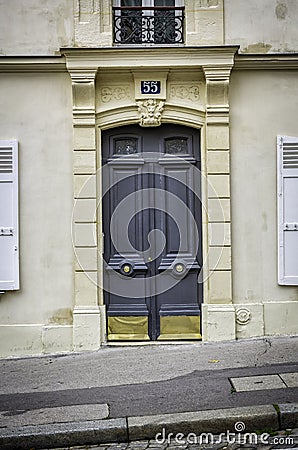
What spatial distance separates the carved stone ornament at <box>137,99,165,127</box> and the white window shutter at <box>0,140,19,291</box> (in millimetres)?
1648

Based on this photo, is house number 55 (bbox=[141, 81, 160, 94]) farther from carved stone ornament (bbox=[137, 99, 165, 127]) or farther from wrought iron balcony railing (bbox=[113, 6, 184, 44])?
wrought iron balcony railing (bbox=[113, 6, 184, 44])

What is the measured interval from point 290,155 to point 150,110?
1.88 m

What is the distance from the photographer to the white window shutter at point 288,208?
28.5ft

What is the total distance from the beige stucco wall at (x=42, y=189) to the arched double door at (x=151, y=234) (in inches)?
21.3

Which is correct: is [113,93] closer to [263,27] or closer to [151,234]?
[151,234]

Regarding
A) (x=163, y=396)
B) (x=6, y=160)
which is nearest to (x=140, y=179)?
(x=6, y=160)

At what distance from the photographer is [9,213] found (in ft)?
28.3

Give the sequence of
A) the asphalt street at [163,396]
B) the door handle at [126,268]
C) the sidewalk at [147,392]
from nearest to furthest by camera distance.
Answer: the sidewalk at [147,392], the asphalt street at [163,396], the door handle at [126,268]

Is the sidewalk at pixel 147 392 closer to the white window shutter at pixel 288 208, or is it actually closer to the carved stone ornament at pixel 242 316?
the carved stone ornament at pixel 242 316

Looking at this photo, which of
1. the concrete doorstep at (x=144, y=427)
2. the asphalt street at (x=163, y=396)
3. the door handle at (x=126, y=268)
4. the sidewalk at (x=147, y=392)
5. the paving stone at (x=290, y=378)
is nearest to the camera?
the concrete doorstep at (x=144, y=427)

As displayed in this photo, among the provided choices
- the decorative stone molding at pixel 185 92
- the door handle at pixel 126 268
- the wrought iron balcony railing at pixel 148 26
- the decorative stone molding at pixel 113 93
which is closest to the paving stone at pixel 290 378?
the door handle at pixel 126 268

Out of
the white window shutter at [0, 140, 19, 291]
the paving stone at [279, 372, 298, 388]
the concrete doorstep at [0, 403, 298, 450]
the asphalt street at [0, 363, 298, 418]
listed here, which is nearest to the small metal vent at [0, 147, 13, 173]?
the white window shutter at [0, 140, 19, 291]

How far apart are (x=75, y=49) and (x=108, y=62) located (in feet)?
1.43

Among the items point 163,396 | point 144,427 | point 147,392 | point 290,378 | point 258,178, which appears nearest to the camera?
point 144,427
